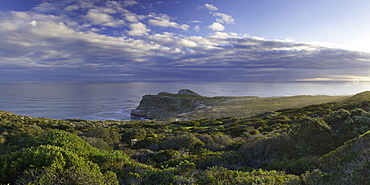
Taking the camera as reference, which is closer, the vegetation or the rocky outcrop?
the vegetation

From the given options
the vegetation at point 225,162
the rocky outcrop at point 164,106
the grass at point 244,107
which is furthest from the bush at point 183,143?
the rocky outcrop at point 164,106

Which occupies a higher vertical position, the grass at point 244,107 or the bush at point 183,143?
the bush at point 183,143

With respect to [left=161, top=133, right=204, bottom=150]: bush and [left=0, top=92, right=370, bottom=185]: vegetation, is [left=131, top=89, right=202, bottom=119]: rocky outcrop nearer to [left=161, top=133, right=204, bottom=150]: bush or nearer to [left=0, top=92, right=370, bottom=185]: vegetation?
[left=161, top=133, right=204, bottom=150]: bush

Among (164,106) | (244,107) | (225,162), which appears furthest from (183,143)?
(164,106)

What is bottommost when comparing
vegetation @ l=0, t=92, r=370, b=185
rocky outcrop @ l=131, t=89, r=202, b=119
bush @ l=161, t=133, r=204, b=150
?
rocky outcrop @ l=131, t=89, r=202, b=119

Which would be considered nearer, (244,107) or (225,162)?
(225,162)

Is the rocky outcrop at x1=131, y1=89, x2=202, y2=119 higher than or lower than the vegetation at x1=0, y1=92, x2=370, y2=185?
lower

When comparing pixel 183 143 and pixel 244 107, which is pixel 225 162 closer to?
pixel 183 143

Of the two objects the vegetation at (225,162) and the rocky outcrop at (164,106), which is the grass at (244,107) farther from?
the vegetation at (225,162)

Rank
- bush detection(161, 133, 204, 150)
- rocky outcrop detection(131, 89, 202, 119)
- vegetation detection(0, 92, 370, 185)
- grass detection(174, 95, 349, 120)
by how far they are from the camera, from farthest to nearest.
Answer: rocky outcrop detection(131, 89, 202, 119), grass detection(174, 95, 349, 120), bush detection(161, 133, 204, 150), vegetation detection(0, 92, 370, 185)

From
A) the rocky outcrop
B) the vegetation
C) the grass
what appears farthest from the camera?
the rocky outcrop

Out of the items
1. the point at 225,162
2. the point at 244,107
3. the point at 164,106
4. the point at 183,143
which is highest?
the point at 225,162

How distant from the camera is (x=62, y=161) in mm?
4902

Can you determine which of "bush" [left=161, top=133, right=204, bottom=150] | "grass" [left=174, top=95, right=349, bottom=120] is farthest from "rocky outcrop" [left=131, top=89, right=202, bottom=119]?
"bush" [left=161, top=133, right=204, bottom=150]
